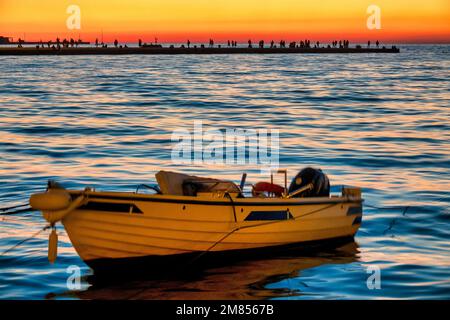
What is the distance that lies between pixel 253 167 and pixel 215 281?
13.1 metres

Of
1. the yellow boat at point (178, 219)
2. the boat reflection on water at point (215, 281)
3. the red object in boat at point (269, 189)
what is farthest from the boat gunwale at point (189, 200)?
the boat reflection on water at point (215, 281)

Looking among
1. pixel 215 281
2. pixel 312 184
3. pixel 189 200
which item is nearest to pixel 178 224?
pixel 189 200

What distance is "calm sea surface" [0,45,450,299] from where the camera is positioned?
583 inches

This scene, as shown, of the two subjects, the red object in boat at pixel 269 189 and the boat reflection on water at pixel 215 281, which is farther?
the red object in boat at pixel 269 189

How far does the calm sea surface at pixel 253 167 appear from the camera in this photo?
14.8 meters

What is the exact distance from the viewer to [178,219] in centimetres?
1449

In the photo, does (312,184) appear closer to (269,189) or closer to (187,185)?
(269,189)

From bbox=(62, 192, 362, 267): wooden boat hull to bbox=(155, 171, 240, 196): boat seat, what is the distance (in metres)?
0.52

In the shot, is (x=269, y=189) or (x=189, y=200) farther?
(x=269, y=189)

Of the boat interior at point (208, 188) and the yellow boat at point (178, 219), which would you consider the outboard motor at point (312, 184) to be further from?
the yellow boat at point (178, 219)

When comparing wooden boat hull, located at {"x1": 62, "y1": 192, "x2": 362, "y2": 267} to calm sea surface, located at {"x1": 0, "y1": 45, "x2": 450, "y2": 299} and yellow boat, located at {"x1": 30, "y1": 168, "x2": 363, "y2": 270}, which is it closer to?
yellow boat, located at {"x1": 30, "y1": 168, "x2": 363, "y2": 270}

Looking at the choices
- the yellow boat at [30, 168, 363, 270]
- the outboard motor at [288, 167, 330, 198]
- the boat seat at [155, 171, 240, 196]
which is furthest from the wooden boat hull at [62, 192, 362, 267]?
the outboard motor at [288, 167, 330, 198]

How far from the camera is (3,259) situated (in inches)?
640
